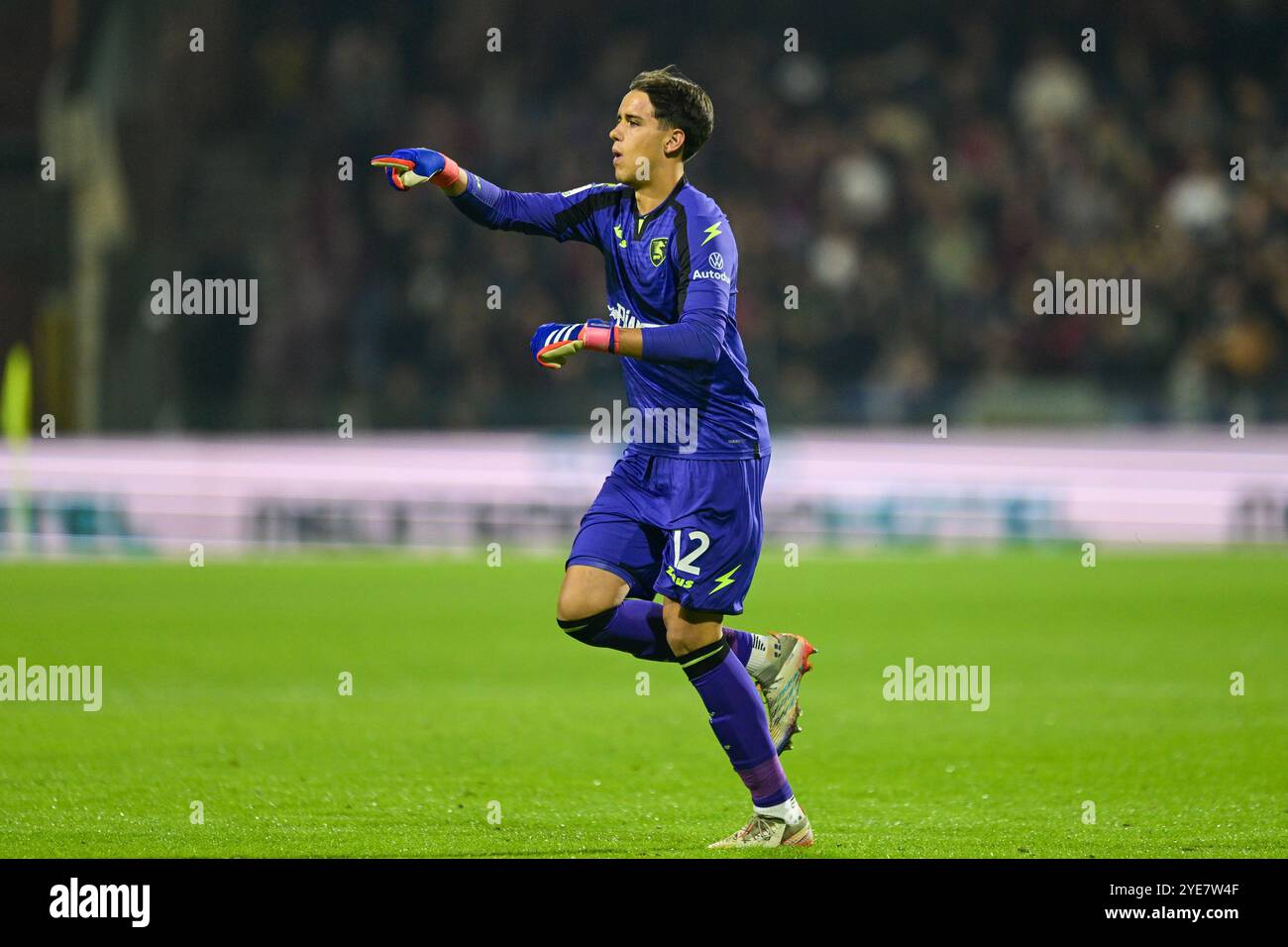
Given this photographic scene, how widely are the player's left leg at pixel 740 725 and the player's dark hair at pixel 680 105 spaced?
1.39 m

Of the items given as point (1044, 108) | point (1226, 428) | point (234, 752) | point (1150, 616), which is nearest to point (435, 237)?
point (1044, 108)

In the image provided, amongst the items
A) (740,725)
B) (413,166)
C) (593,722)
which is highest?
(413,166)

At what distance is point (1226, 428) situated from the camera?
15.8 metres

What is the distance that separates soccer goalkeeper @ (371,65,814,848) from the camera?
572cm

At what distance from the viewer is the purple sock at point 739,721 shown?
226 inches

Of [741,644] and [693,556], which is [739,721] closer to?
[741,644]

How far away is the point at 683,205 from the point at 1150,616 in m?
7.22

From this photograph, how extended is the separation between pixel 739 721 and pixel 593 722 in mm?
2940

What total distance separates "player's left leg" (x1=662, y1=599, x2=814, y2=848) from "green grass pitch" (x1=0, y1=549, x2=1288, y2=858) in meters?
0.14

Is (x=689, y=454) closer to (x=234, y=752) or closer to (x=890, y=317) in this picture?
(x=234, y=752)

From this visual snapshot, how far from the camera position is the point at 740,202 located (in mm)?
18766

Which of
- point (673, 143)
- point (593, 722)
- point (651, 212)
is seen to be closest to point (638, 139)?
point (673, 143)

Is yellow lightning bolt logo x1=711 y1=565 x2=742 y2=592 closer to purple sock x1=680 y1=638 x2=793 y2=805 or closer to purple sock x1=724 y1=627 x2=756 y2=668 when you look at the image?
purple sock x1=680 y1=638 x2=793 y2=805

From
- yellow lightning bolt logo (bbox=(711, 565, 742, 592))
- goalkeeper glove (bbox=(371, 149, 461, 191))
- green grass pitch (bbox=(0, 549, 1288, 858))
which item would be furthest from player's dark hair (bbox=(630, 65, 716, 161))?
green grass pitch (bbox=(0, 549, 1288, 858))
